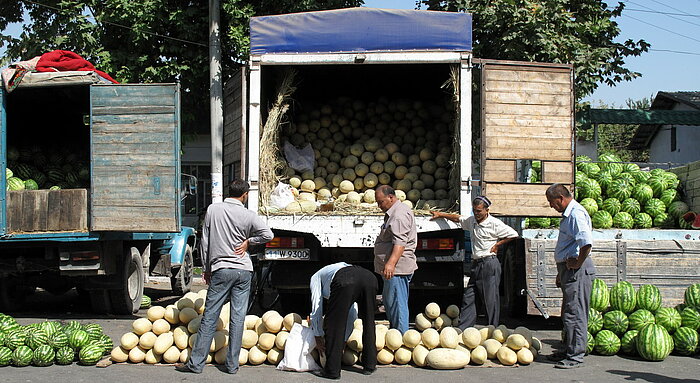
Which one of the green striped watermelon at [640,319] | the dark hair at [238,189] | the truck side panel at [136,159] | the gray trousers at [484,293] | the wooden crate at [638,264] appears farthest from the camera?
the truck side panel at [136,159]

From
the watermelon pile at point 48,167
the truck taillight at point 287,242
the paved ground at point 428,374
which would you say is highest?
the watermelon pile at point 48,167

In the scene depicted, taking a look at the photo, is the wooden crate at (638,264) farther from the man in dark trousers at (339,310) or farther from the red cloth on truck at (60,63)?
the red cloth on truck at (60,63)

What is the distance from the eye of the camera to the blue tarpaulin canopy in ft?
28.0

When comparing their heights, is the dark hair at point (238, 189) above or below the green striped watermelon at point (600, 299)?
above

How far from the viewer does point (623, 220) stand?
30.7ft

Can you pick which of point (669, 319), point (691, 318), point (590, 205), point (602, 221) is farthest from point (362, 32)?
point (691, 318)

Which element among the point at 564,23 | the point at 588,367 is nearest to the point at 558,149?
the point at 588,367

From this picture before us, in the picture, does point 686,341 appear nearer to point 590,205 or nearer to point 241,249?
point 590,205

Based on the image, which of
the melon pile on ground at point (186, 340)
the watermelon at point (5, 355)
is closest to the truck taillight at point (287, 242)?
the melon pile on ground at point (186, 340)

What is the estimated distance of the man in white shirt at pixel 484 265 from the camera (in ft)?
25.4

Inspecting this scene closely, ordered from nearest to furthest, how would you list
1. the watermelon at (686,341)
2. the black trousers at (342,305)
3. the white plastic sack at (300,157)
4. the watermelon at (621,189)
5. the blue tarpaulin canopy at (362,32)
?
the black trousers at (342,305), the watermelon at (686,341), the blue tarpaulin canopy at (362,32), the watermelon at (621,189), the white plastic sack at (300,157)

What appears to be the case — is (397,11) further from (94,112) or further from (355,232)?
(94,112)

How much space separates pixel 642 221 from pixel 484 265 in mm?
2904

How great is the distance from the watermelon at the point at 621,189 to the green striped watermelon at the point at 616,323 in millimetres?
2485
